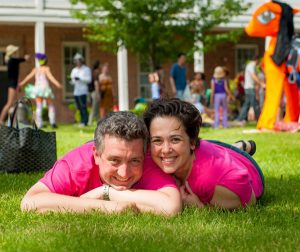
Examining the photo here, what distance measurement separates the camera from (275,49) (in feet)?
44.3

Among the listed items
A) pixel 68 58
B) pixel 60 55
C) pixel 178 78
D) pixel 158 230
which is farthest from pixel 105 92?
pixel 158 230

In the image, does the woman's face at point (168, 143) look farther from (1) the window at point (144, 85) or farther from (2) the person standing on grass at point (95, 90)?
(1) the window at point (144, 85)

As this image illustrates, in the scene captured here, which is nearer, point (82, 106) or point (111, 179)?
point (111, 179)

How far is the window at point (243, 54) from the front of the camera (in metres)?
29.1

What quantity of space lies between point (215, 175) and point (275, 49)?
933 centimetres

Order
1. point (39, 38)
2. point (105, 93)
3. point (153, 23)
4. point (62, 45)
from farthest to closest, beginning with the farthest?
point (62, 45), point (39, 38), point (105, 93), point (153, 23)

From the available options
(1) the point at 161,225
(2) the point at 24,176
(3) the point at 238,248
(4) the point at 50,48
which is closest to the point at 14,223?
(1) the point at 161,225

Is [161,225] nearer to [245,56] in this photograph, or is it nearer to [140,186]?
[140,186]

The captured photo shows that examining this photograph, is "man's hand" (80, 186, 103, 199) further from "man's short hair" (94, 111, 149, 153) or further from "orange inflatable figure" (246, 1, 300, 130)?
"orange inflatable figure" (246, 1, 300, 130)

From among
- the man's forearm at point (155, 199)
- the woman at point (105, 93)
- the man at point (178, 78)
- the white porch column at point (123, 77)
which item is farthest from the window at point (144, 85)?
the man's forearm at point (155, 199)

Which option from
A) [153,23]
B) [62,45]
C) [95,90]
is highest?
[153,23]

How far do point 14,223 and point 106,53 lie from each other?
901 inches

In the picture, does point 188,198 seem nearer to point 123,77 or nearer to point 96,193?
point 96,193

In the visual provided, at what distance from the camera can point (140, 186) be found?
448 cm
